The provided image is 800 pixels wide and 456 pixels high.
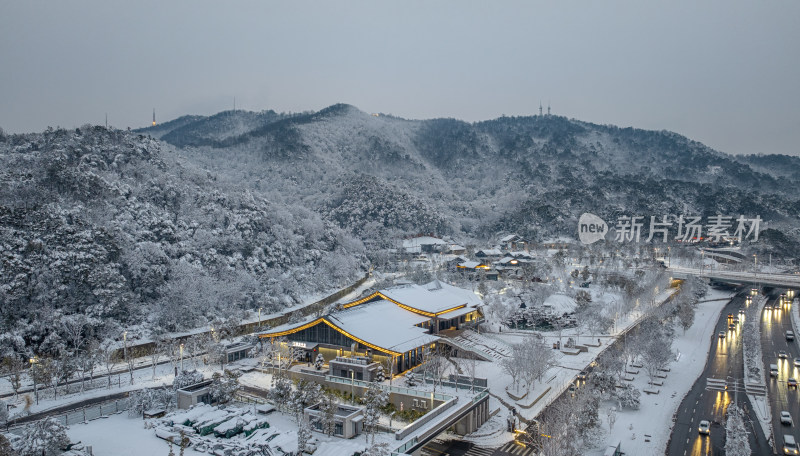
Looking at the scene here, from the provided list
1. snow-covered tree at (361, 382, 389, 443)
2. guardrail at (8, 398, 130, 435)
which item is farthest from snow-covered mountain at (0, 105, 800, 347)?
snow-covered tree at (361, 382, 389, 443)

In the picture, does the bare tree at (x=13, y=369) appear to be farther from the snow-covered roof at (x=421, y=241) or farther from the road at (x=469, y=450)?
the snow-covered roof at (x=421, y=241)

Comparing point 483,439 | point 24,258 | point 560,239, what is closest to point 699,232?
point 560,239

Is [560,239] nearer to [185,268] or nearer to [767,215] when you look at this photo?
[767,215]

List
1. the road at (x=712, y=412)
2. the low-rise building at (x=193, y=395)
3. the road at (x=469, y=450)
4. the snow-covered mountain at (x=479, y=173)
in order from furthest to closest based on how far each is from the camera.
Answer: the snow-covered mountain at (x=479, y=173) → the low-rise building at (x=193, y=395) → the road at (x=712, y=412) → the road at (x=469, y=450)

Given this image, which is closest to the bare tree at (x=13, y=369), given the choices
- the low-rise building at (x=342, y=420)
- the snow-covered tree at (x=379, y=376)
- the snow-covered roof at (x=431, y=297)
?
the low-rise building at (x=342, y=420)

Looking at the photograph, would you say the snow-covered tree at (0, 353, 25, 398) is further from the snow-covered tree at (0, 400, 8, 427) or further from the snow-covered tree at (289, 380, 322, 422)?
the snow-covered tree at (289, 380, 322, 422)
